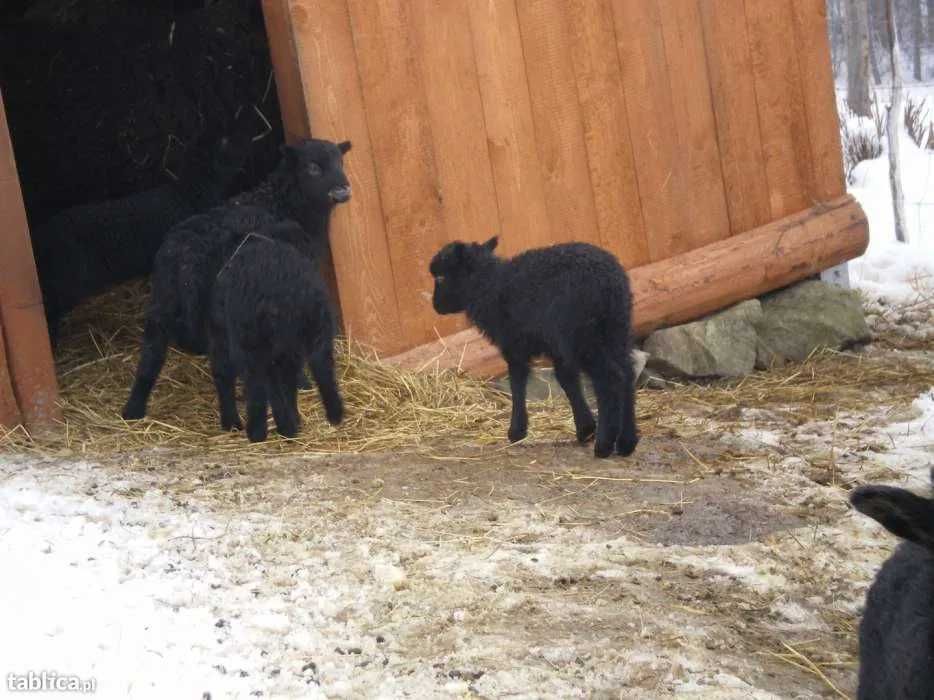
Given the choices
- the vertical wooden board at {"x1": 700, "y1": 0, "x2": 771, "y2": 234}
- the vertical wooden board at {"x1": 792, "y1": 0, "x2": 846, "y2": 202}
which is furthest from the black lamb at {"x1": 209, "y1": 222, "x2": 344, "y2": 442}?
the vertical wooden board at {"x1": 792, "y1": 0, "x2": 846, "y2": 202}

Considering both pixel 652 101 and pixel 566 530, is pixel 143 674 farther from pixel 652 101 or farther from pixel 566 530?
pixel 652 101

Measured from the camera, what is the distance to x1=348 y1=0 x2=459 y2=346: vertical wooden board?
761cm

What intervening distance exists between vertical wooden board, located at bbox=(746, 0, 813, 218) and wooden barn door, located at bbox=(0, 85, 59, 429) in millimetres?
5461

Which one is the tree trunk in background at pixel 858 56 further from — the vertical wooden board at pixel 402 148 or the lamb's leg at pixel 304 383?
the lamb's leg at pixel 304 383

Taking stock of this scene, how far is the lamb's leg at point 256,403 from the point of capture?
21.2ft

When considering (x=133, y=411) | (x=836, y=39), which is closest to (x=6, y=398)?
(x=133, y=411)

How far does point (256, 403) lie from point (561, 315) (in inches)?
69.6

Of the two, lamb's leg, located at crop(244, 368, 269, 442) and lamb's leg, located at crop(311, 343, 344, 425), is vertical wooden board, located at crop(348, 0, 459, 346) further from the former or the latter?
lamb's leg, located at crop(244, 368, 269, 442)

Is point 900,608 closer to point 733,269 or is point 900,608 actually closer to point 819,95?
point 733,269

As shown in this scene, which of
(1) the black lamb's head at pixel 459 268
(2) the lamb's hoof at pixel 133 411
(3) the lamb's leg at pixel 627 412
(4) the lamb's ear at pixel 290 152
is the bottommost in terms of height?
(3) the lamb's leg at pixel 627 412

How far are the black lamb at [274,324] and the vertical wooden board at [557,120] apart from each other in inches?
92.8

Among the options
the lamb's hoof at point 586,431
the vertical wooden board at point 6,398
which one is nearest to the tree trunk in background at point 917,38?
the lamb's hoof at point 586,431

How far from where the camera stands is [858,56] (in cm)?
1619

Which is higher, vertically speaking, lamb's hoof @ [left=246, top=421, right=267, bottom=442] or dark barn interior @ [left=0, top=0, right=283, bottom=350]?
dark barn interior @ [left=0, top=0, right=283, bottom=350]
